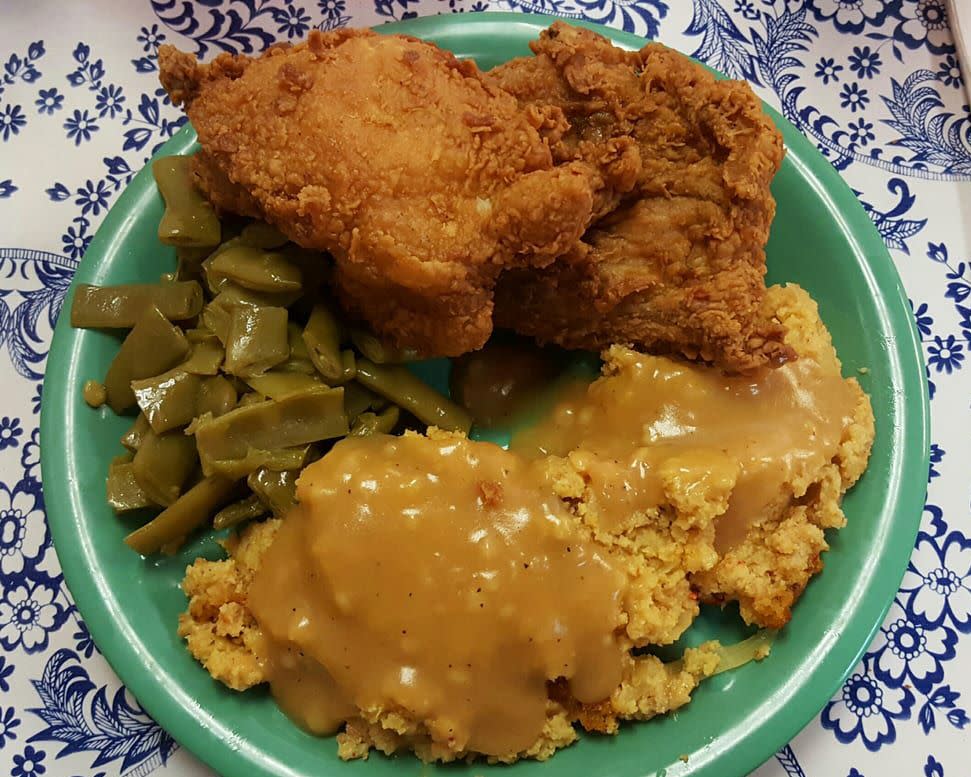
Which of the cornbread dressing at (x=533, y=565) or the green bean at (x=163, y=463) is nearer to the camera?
the cornbread dressing at (x=533, y=565)

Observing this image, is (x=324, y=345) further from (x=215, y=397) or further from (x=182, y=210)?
(x=182, y=210)

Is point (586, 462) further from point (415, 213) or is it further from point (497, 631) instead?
point (415, 213)

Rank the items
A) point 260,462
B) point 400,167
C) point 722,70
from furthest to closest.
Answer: point 722,70, point 260,462, point 400,167

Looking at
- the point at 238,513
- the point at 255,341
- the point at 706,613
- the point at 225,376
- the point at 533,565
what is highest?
the point at 255,341

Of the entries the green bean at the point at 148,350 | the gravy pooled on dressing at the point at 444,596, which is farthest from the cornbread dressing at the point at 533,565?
the green bean at the point at 148,350

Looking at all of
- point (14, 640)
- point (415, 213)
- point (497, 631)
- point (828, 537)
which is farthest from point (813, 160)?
point (14, 640)

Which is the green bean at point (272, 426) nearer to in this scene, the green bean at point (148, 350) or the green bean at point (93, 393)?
the green bean at point (148, 350)

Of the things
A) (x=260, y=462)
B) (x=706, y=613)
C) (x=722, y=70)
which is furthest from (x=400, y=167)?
(x=722, y=70)

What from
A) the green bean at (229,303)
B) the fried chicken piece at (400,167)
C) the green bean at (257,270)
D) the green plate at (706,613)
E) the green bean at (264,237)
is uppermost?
the fried chicken piece at (400,167)
